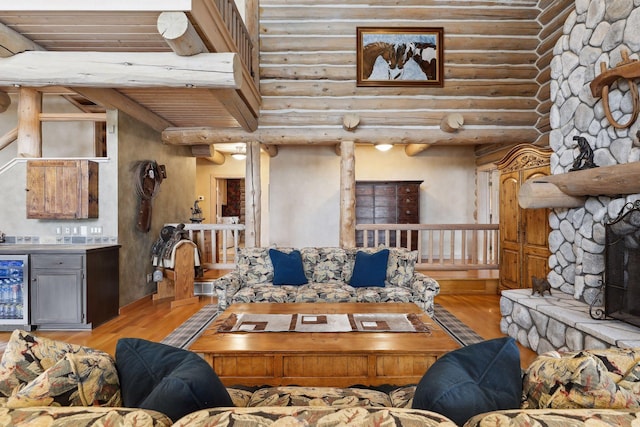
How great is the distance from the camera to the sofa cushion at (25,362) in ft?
3.65

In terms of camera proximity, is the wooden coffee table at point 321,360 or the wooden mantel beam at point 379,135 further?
the wooden mantel beam at point 379,135

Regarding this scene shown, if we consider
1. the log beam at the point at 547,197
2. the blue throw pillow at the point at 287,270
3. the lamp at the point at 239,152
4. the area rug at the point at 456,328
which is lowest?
the area rug at the point at 456,328

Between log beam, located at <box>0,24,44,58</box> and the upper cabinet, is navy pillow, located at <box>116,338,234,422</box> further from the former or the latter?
the upper cabinet

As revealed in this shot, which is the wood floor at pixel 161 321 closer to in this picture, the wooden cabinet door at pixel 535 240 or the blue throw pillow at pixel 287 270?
the wooden cabinet door at pixel 535 240

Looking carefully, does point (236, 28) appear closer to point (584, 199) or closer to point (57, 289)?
point (57, 289)

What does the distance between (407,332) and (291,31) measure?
4.74 metres

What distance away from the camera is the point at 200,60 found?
3178mm

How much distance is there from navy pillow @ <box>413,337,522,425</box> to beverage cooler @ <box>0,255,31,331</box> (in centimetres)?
446

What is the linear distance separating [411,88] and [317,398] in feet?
16.3

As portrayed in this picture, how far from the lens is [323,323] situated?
2701 millimetres

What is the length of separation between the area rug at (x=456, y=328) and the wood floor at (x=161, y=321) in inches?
3.5

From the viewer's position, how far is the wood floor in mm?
3721

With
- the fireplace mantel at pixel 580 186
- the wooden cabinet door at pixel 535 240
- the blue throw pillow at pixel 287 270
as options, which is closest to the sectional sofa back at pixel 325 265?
the blue throw pillow at pixel 287 270

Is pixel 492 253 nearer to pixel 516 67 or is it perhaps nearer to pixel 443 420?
pixel 516 67
